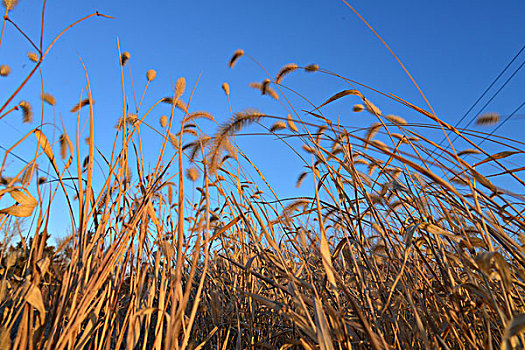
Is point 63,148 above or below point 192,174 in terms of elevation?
below

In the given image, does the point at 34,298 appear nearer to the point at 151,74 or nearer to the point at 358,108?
the point at 151,74

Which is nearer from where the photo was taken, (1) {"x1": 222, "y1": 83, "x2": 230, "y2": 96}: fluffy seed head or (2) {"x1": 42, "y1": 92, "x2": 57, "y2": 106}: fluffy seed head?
(2) {"x1": 42, "y1": 92, "x2": 57, "y2": 106}: fluffy seed head

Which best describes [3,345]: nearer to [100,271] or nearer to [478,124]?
[100,271]

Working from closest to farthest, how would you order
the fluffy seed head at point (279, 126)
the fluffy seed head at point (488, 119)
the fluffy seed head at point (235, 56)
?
the fluffy seed head at point (488, 119) < the fluffy seed head at point (279, 126) < the fluffy seed head at point (235, 56)

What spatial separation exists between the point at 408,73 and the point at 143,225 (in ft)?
3.19

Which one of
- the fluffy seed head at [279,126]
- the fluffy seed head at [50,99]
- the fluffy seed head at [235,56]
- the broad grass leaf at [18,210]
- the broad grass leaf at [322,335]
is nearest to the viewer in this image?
the broad grass leaf at [322,335]

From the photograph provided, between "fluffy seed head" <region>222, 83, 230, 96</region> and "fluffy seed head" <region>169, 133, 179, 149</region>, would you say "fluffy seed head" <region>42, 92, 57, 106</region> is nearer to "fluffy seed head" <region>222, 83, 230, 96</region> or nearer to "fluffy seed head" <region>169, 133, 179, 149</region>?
"fluffy seed head" <region>169, 133, 179, 149</region>

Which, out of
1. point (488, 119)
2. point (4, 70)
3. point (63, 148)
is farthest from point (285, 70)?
point (4, 70)

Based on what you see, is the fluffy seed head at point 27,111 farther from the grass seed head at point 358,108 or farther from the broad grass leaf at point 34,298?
the grass seed head at point 358,108

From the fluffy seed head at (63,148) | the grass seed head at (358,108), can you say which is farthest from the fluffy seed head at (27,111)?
the grass seed head at (358,108)

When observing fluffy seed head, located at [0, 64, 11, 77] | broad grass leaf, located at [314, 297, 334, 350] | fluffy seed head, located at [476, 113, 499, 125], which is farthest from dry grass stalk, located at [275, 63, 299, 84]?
broad grass leaf, located at [314, 297, 334, 350]

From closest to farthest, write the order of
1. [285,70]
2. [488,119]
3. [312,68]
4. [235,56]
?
[488,119]
[312,68]
[285,70]
[235,56]

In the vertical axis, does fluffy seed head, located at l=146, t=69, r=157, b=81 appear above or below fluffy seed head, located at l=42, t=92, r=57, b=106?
above

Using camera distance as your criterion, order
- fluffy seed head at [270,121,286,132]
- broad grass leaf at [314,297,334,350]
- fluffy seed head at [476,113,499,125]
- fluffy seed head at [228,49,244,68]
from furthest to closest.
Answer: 1. fluffy seed head at [228,49,244,68]
2. fluffy seed head at [270,121,286,132]
3. fluffy seed head at [476,113,499,125]
4. broad grass leaf at [314,297,334,350]
